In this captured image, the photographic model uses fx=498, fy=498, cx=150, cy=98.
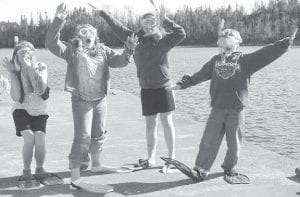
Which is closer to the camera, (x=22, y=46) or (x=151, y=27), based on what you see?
(x=22, y=46)

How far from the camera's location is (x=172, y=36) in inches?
217

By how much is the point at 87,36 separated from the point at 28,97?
87cm

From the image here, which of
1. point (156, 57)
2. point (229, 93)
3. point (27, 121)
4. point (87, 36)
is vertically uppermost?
point (87, 36)

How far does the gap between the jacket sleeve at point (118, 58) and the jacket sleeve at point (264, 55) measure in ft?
3.99

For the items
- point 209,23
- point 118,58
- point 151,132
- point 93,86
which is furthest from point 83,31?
point 209,23

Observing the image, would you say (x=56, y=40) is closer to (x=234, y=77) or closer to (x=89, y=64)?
(x=89, y=64)

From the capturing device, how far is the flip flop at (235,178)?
16.6 feet

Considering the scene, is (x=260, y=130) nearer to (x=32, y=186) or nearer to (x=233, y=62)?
(x=233, y=62)

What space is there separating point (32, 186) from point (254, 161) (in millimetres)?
2628

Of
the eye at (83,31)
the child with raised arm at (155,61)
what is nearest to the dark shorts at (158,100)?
the child with raised arm at (155,61)

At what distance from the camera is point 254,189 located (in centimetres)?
481

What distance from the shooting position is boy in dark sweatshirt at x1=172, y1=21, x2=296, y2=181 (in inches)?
203

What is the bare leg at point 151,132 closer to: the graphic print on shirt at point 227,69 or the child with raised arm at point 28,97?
the graphic print on shirt at point 227,69

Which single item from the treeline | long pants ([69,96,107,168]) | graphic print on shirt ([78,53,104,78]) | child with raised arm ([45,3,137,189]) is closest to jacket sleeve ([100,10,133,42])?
child with raised arm ([45,3,137,189])
